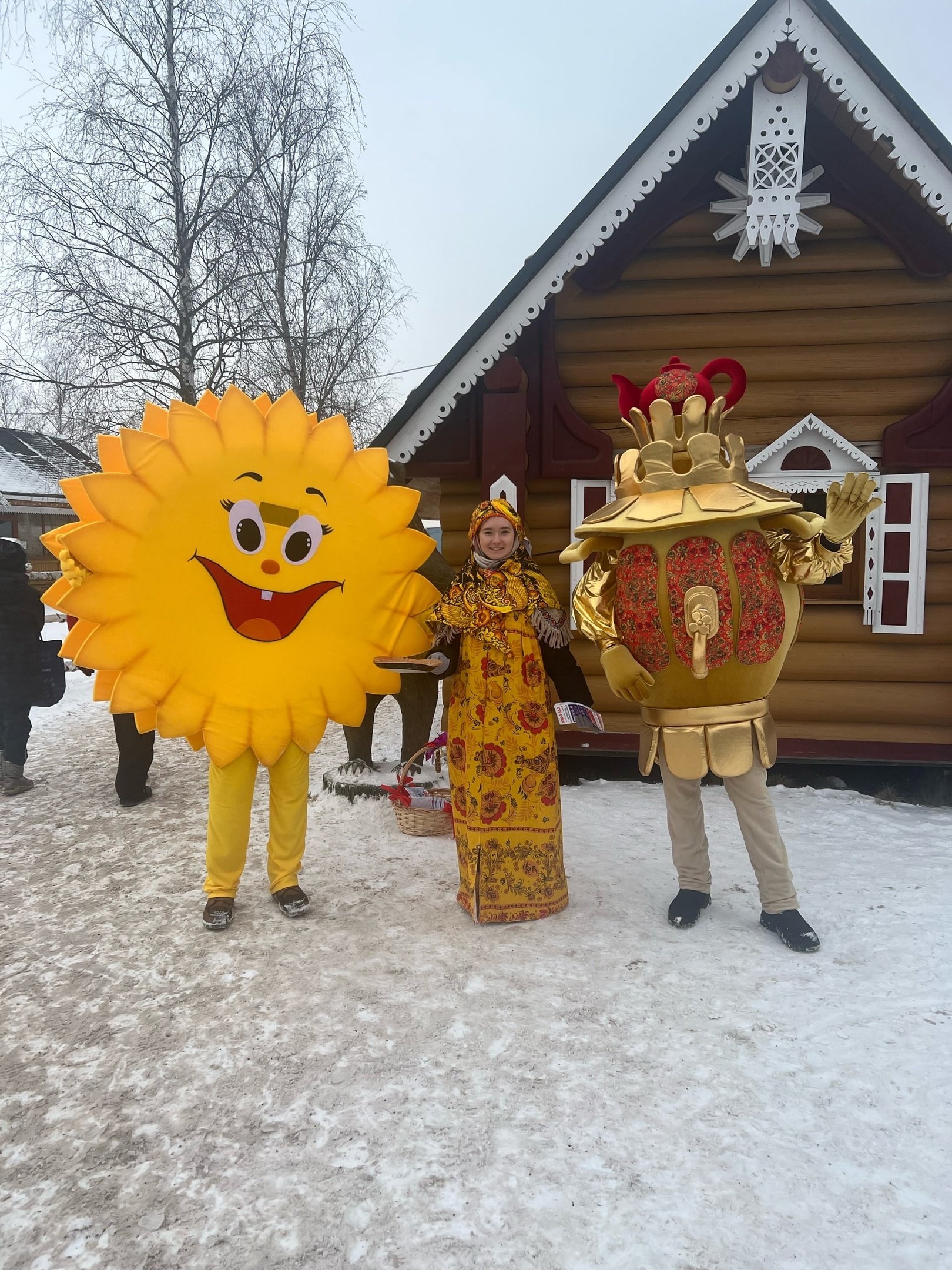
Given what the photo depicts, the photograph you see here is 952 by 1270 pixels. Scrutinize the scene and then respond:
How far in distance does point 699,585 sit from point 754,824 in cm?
97

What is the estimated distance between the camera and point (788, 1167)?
1.83 metres

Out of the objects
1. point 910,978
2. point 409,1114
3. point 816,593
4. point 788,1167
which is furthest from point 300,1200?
point 816,593

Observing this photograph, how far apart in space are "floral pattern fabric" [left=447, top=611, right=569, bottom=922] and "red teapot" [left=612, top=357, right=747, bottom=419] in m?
0.98

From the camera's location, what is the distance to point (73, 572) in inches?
108

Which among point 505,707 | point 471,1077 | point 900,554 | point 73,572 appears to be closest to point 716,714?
point 505,707

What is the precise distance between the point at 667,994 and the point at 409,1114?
1.00 meters

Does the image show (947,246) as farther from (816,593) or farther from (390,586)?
(390,586)

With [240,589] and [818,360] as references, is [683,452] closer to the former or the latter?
[240,589]

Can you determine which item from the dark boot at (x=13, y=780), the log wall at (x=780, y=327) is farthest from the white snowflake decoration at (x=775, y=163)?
the dark boot at (x=13, y=780)

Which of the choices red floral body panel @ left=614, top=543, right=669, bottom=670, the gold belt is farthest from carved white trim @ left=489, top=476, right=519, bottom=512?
the gold belt

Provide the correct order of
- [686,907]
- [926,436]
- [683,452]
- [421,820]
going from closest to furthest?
[683,452] → [686,907] → [421,820] → [926,436]

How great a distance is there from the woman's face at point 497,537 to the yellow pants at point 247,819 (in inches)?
45.4

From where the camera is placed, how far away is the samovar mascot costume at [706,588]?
264 cm

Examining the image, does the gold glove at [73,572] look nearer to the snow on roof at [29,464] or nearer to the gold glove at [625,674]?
the gold glove at [625,674]
